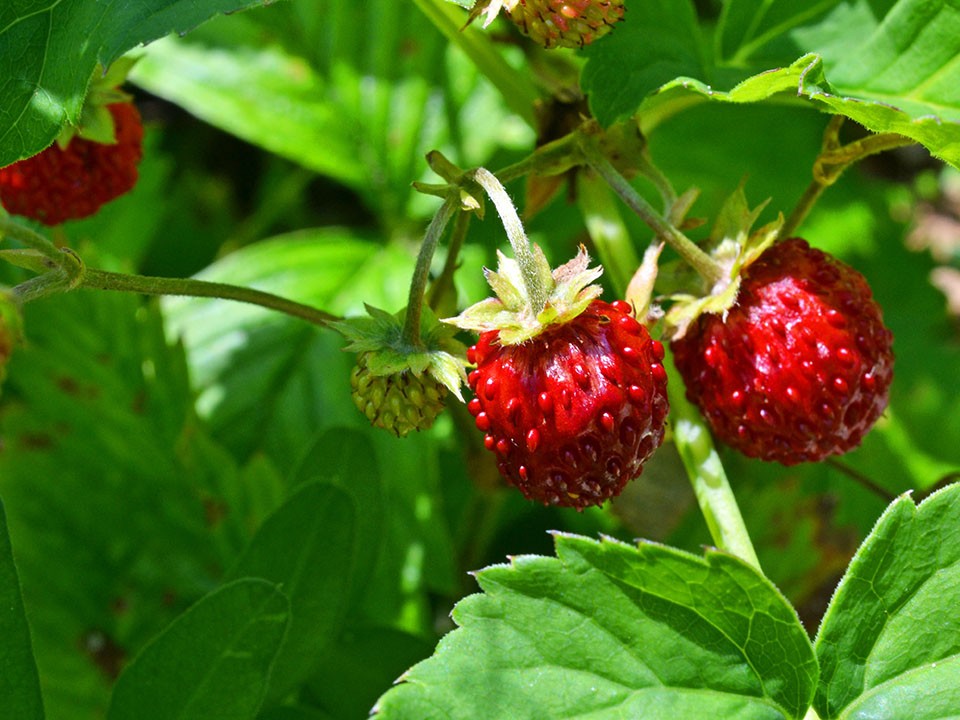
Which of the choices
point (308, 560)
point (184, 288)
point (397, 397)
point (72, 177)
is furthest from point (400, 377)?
point (72, 177)

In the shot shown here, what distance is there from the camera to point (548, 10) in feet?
4.36

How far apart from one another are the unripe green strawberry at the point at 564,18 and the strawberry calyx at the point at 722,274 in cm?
29

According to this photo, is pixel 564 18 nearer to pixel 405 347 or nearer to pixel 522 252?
pixel 522 252

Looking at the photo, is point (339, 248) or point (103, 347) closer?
point (103, 347)

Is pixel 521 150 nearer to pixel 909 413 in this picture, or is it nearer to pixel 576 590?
pixel 909 413

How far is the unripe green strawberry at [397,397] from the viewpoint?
4.58ft

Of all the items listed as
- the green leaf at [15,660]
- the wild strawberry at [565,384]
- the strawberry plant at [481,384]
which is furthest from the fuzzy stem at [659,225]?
the green leaf at [15,660]

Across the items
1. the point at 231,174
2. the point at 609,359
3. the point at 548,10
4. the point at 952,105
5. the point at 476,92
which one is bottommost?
the point at 609,359

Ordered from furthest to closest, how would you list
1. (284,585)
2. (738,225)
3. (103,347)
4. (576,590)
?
(103,347), (284,585), (738,225), (576,590)

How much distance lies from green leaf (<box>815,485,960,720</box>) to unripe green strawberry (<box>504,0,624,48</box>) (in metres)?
0.66

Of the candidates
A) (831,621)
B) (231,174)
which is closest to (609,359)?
(831,621)

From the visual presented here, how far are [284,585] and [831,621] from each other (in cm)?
78

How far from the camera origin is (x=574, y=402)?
4.25 feet

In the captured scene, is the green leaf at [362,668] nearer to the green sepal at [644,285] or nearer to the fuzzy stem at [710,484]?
the fuzzy stem at [710,484]
